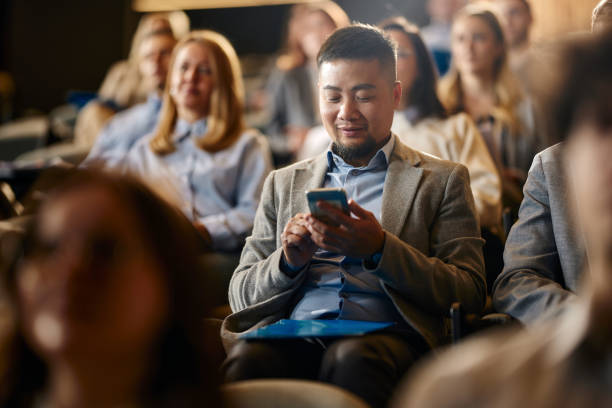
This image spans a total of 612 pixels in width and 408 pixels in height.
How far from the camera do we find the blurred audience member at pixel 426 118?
2.69m

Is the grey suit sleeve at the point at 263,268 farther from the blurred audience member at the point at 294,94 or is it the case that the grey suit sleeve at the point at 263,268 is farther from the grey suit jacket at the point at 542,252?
the blurred audience member at the point at 294,94

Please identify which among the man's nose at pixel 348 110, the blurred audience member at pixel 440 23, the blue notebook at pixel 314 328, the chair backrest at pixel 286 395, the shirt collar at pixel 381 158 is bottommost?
the blue notebook at pixel 314 328

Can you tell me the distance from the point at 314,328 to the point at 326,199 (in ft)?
0.92

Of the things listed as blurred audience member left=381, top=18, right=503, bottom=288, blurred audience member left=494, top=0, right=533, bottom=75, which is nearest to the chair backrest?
blurred audience member left=381, top=18, right=503, bottom=288

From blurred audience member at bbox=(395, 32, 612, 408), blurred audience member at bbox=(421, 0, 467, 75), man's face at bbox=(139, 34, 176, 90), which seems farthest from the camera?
blurred audience member at bbox=(421, 0, 467, 75)

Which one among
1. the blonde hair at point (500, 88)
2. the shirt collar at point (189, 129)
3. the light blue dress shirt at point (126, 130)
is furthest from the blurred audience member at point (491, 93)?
the light blue dress shirt at point (126, 130)

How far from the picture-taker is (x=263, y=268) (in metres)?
1.73

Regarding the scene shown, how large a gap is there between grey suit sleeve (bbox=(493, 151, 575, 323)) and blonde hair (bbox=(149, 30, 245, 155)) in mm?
1423

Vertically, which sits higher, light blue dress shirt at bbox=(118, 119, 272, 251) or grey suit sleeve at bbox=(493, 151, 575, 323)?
grey suit sleeve at bbox=(493, 151, 575, 323)

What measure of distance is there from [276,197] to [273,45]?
4.54 m

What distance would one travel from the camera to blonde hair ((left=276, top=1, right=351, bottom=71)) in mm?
3984

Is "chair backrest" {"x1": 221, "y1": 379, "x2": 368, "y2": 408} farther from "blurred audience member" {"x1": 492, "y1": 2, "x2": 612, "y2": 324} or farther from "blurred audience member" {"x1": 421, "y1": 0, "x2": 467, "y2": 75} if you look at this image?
"blurred audience member" {"x1": 421, "y1": 0, "x2": 467, "y2": 75}

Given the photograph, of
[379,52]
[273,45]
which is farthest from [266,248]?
[273,45]

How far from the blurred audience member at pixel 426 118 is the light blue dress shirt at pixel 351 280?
889 millimetres
